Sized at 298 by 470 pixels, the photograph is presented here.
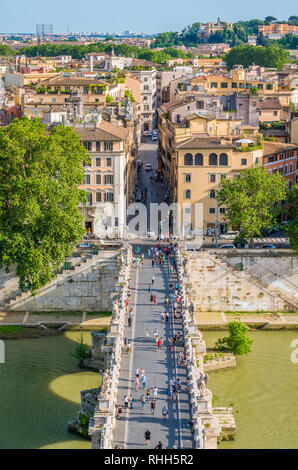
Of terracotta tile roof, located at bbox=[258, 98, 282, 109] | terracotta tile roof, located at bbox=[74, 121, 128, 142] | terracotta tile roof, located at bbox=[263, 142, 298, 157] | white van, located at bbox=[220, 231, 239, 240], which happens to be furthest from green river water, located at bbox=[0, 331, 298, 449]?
terracotta tile roof, located at bbox=[258, 98, 282, 109]

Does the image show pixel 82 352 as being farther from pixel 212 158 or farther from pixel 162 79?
pixel 162 79

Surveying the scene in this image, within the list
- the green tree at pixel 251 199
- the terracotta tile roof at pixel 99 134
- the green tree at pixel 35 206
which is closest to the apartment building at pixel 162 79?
the terracotta tile roof at pixel 99 134

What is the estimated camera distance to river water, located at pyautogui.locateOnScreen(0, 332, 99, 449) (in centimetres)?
3656

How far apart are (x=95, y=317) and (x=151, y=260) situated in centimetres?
491

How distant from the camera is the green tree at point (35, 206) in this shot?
4878 centimetres

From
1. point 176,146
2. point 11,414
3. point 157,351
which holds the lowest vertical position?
point 11,414

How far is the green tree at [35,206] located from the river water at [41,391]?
4196 mm

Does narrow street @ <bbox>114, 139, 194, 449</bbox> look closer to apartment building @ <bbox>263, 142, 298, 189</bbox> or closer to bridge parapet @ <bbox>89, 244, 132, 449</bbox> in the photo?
bridge parapet @ <bbox>89, 244, 132, 449</bbox>

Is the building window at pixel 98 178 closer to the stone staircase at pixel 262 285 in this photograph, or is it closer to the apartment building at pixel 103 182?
the apartment building at pixel 103 182

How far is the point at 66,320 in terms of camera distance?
2018 inches

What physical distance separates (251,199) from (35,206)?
14441mm

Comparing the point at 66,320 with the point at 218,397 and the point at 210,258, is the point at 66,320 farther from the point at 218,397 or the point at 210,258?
the point at 218,397
